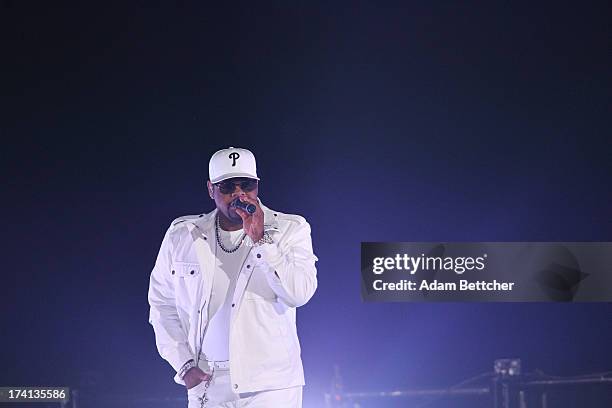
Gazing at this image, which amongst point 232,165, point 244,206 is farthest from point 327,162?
point 244,206

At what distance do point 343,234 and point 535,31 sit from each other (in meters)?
1.52

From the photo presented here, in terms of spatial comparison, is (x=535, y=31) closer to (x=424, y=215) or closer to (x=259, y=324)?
(x=424, y=215)

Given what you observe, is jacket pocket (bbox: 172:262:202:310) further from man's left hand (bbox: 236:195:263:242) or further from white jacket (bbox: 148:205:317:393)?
man's left hand (bbox: 236:195:263:242)

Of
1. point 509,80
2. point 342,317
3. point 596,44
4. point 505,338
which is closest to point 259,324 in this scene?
point 342,317

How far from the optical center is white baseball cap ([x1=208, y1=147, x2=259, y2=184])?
379 cm

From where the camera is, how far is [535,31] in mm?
4973

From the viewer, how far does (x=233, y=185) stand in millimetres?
3787

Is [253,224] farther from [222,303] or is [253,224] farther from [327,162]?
[327,162]

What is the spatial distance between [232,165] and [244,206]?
0.22 metres

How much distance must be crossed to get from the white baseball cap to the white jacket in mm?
183

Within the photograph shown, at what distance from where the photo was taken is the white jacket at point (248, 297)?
11.5 ft

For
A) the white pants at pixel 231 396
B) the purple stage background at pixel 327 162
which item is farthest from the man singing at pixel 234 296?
the purple stage background at pixel 327 162

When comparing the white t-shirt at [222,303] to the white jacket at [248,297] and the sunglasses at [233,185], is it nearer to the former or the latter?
the white jacket at [248,297]

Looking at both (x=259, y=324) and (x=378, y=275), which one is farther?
(x=378, y=275)
